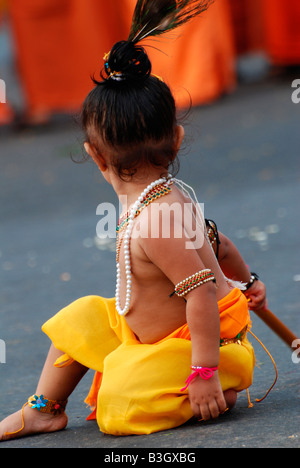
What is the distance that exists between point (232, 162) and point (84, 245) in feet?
7.55

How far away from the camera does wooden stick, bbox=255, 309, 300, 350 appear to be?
250 cm

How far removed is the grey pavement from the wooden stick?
0.40 ft

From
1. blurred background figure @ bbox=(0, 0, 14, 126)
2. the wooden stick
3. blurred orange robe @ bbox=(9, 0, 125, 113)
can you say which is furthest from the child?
blurred background figure @ bbox=(0, 0, 14, 126)

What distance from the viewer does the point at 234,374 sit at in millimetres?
2141

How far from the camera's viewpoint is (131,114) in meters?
2.07

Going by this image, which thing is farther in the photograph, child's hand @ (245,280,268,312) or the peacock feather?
child's hand @ (245,280,268,312)

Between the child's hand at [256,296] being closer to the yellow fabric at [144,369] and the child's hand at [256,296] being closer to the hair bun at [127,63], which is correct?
the yellow fabric at [144,369]

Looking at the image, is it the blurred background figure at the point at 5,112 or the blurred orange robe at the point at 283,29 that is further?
the blurred orange robe at the point at 283,29

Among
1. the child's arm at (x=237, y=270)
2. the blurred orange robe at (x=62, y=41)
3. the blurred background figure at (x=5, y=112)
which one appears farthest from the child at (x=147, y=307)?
the blurred background figure at (x=5, y=112)

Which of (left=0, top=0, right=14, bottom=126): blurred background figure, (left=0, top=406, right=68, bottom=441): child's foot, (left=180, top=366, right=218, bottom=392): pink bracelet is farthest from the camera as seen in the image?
(left=0, top=0, right=14, bottom=126): blurred background figure

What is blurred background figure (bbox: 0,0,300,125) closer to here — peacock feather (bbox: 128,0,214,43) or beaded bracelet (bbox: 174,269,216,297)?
peacock feather (bbox: 128,0,214,43)

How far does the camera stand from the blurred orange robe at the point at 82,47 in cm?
854

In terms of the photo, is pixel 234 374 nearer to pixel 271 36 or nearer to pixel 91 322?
pixel 91 322

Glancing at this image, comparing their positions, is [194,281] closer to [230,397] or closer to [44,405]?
[230,397]
